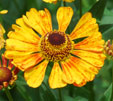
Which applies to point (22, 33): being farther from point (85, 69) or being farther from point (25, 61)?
point (85, 69)

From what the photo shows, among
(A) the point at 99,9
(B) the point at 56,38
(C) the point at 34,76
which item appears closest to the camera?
(C) the point at 34,76

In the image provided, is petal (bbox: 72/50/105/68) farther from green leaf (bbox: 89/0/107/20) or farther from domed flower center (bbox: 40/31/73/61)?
green leaf (bbox: 89/0/107/20)

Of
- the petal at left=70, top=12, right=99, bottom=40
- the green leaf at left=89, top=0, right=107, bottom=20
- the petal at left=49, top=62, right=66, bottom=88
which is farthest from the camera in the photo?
the green leaf at left=89, top=0, right=107, bottom=20

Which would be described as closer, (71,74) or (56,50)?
(71,74)

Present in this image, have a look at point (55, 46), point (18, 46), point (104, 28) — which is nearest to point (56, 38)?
point (55, 46)

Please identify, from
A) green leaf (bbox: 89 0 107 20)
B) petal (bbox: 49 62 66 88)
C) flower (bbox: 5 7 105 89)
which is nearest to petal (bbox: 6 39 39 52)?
flower (bbox: 5 7 105 89)

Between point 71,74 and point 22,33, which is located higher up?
point 22,33

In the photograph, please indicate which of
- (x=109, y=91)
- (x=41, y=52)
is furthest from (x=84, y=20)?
(x=109, y=91)
